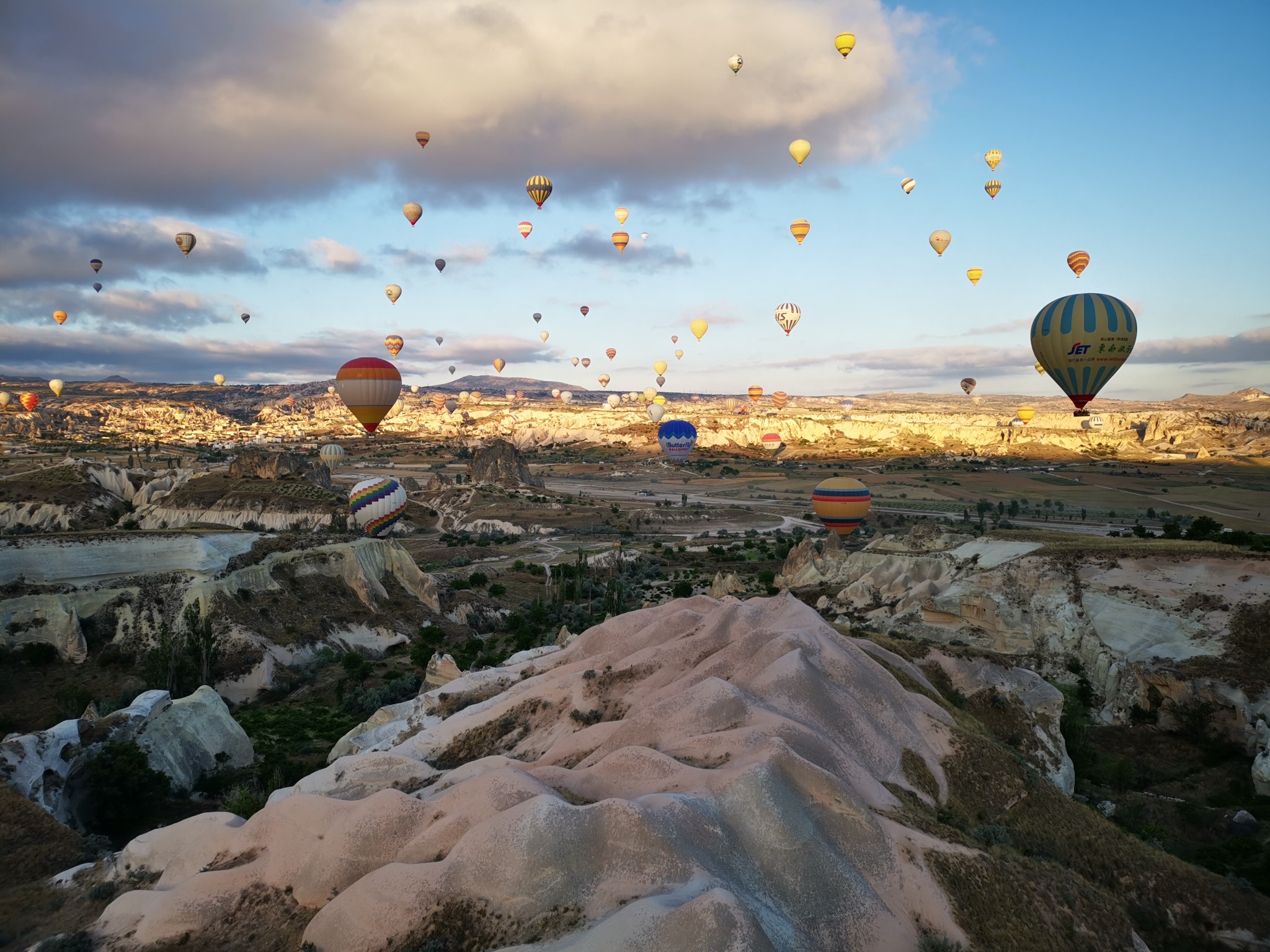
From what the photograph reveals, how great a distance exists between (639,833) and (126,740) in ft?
60.8

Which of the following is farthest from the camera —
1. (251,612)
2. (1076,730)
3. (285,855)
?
(251,612)

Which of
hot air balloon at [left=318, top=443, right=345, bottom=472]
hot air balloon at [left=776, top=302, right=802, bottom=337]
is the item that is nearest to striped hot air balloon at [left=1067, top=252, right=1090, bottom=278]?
hot air balloon at [left=776, top=302, right=802, bottom=337]

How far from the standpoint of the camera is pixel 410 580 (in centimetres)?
4625

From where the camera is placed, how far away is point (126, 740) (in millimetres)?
21750

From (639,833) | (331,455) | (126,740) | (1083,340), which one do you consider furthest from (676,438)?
(639,833)

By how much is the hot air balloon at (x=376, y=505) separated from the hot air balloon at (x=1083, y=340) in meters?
46.2

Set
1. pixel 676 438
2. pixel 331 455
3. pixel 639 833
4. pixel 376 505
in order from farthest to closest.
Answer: pixel 331 455
pixel 676 438
pixel 376 505
pixel 639 833

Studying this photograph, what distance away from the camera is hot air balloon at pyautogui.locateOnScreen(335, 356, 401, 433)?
52.6 m

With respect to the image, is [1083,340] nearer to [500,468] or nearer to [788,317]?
[788,317]

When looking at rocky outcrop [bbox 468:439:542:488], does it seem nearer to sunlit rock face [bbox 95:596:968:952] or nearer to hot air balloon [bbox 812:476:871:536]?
hot air balloon [bbox 812:476:871:536]

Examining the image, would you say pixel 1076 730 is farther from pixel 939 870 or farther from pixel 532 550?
pixel 532 550

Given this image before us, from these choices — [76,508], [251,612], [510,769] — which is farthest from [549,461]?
[510,769]

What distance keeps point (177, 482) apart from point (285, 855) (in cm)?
6447

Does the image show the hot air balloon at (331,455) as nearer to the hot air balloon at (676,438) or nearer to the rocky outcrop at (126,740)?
the hot air balloon at (676,438)
